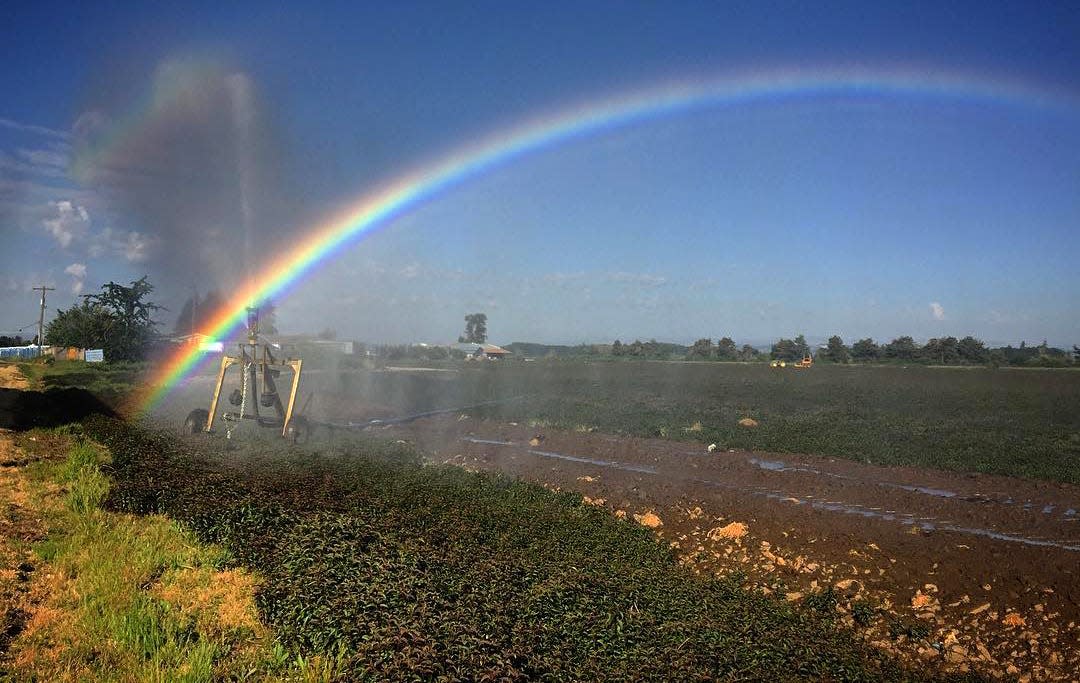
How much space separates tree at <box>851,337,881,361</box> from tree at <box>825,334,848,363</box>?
1.08 meters

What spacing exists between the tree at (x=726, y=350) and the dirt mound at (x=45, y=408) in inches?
3198

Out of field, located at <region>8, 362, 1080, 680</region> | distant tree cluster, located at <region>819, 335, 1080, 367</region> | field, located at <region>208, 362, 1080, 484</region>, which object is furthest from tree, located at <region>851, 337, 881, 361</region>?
field, located at <region>8, 362, 1080, 680</region>

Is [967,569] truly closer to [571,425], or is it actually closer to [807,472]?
[807,472]

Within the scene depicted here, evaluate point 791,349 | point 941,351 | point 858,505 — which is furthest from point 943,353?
point 858,505

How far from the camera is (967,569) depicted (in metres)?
7.76

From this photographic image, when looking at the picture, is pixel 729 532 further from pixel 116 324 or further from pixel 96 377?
pixel 116 324

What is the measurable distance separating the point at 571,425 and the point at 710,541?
521 inches

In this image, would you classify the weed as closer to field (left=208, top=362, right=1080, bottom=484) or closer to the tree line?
field (left=208, top=362, right=1080, bottom=484)

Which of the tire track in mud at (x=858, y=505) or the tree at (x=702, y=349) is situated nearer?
the tire track in mud at (x=858, y=505)

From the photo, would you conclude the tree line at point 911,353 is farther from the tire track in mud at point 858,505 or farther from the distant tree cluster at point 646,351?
the tire track in mud at point 858,505

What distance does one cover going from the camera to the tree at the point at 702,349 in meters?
99.2

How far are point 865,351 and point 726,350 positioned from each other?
1724cm

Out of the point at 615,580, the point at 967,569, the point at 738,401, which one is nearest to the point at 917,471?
the point at 967,569

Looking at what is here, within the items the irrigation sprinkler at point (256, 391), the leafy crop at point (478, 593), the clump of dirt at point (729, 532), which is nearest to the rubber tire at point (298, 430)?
the irrigation sprinkler at point (256, 391)
